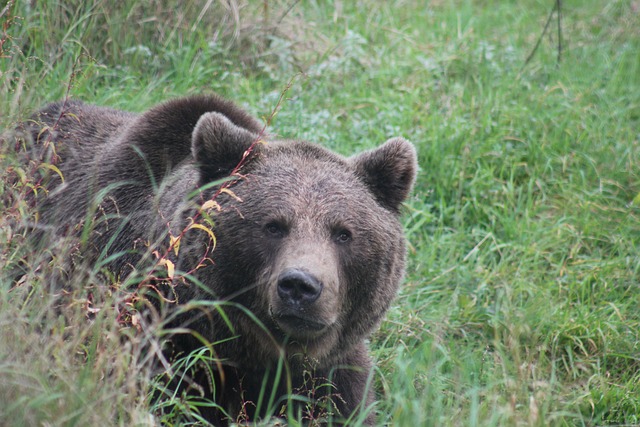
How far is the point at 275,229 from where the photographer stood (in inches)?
173

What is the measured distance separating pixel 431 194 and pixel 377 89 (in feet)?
5.06

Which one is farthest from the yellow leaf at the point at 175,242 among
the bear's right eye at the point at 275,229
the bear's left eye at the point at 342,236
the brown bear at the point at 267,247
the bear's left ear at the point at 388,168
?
the bear's left ear at the point at 388,168

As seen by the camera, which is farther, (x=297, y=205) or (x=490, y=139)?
(x=490, y=139)

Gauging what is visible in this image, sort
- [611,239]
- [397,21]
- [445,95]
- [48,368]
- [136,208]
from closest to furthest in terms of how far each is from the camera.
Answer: [48,368] → [136,208] → [611,239] → [445,95] → [397,21]

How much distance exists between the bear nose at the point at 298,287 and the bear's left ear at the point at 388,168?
41.7 inches

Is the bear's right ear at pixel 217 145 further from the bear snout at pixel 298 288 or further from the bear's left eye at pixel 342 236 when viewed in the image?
the bear snout at pixel 298 288

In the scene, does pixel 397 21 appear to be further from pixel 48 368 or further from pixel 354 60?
pixel 48 368

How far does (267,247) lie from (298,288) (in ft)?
1.55

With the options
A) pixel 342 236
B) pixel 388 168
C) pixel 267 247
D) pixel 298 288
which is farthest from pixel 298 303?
pixel 388 168

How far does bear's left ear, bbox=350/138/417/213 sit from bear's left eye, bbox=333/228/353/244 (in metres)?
0.43

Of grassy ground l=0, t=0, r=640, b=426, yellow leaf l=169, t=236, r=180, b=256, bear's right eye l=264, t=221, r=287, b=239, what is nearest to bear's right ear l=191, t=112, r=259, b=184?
bear's right eye l=264, t=221, r=287, b=239

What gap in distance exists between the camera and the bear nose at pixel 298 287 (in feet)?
12.7

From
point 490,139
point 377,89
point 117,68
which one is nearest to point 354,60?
point 377,89

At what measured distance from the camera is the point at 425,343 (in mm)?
5098
